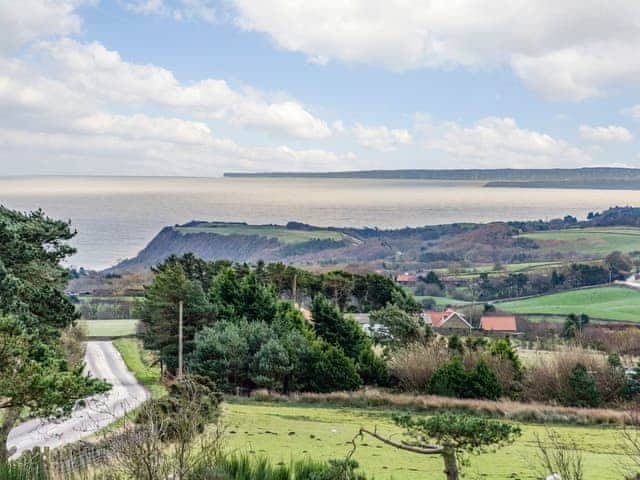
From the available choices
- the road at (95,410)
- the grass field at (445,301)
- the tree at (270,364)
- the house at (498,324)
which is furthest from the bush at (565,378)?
the grass field at (445,301)

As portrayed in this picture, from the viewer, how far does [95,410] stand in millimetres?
13672

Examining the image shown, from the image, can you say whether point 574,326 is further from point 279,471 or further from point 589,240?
point 589,240

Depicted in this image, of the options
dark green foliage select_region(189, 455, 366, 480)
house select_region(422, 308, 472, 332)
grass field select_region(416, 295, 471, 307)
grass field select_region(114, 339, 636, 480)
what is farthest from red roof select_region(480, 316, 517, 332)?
dark green foliage select_region(189, 455, 366, 480)

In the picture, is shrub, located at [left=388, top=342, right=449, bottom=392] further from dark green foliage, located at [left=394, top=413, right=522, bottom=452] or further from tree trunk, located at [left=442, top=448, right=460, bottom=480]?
dark green foliage, located at [left=394, top=413, right=522, bottom=452]

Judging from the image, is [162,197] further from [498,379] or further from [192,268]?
[498,379]

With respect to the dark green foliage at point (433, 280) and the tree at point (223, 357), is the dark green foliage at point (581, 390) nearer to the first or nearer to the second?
the tree at point (223, 357)

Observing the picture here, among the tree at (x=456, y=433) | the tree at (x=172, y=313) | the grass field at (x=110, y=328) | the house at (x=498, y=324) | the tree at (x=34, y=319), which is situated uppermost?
the tree at (x=34, y=319)

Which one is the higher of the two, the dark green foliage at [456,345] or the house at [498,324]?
the dark green foliage at [456,345]

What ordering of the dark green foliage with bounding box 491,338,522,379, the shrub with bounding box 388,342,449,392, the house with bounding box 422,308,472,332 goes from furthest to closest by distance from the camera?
1. the house with bounding box 422,308,472,332
2. the shrub with bounding box 388,342,449,392
3. the dark green foliage with bounding box 491,338,522,379

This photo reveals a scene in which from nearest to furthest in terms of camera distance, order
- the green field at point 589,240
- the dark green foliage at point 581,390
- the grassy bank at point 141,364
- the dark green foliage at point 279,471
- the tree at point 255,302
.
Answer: the dark green foliage at point 279,471 → the dark green foliage at point 581,390 → the grassy bank at point 141,364 → the tree at point 255,302 → the green field at point 589,240

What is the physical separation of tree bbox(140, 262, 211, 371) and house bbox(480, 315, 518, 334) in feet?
83.2

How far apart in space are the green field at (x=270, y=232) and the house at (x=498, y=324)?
55635mm

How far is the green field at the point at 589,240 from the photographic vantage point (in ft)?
319

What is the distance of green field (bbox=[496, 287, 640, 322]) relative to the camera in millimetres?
58094
